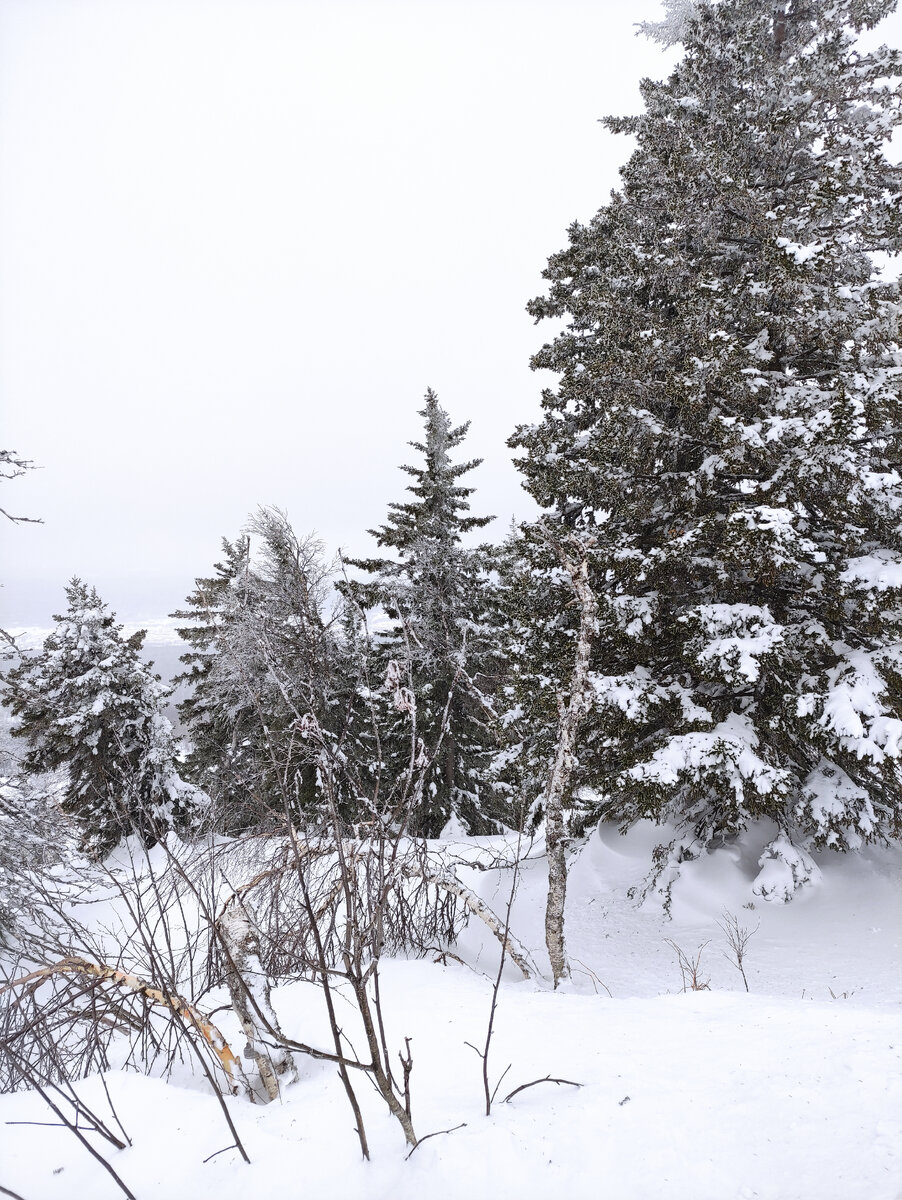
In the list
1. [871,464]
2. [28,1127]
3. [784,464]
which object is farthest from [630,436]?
[28,1127]

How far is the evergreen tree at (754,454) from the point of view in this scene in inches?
252

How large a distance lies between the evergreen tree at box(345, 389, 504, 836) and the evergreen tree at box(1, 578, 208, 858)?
20.5 ft

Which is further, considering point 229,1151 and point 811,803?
point 811,803

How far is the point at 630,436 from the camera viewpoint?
7754mm

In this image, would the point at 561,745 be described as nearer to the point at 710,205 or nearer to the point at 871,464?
the point at 871,464

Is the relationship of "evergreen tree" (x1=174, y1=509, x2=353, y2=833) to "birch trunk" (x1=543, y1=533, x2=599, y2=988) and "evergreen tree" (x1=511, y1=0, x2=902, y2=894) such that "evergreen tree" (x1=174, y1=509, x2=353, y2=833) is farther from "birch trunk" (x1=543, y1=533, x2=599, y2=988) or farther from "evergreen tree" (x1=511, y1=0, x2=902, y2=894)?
"birch trunk" (x1=543, y1=533, x2=599, y2=988)

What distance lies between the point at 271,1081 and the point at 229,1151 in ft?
1.99

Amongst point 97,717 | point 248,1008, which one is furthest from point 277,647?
point 248,1008

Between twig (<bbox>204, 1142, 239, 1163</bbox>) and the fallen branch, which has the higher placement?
the fallen branch

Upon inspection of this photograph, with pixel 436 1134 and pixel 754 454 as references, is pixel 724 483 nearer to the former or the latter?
pixel 754 454

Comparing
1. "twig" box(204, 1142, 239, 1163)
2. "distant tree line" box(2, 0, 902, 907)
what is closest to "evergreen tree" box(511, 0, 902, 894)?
"distant tree line" box(2, 0, 902, 907)

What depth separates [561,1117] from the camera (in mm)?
2463

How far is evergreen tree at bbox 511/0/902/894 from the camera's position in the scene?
640 centimetres

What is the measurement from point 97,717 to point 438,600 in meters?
9.69
